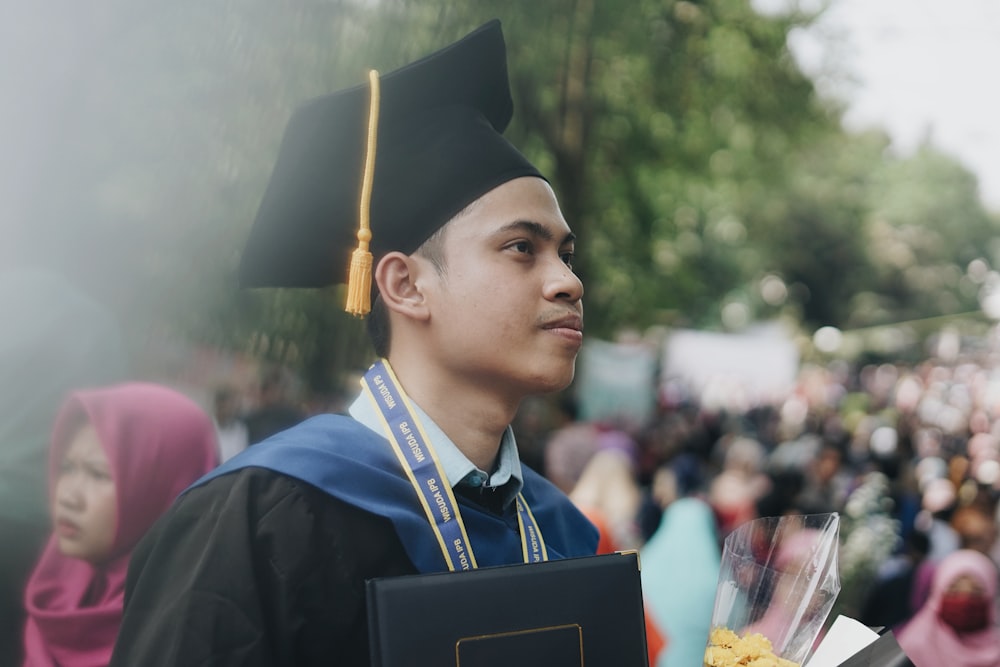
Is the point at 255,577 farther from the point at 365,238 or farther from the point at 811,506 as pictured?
the point at 811,506

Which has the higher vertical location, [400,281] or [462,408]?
[400,281]

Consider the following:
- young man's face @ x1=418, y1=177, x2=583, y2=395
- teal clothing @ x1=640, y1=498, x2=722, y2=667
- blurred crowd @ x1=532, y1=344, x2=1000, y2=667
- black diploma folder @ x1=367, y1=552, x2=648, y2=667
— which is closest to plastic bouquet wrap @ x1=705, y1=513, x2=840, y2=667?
black diploma folder @ x1=367, y1=552, x2=648, y2=667

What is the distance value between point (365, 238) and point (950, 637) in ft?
12.0

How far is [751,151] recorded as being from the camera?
535 inches

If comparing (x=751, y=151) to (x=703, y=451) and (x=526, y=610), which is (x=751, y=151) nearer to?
(x=703, y=451)

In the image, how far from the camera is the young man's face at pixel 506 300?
5.47 ft

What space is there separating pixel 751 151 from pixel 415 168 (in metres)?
12.6

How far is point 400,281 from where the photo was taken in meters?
1.77

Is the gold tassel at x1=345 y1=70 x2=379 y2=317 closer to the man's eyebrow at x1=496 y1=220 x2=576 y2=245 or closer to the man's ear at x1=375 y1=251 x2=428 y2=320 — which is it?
the man's ear at x1=375 y1=251 x2=428 y2=320

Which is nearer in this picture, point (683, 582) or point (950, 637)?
point (950, 637)

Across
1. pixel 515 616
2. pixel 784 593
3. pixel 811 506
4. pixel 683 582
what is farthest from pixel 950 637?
pixel 515 616

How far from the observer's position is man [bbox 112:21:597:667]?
57.2 inches

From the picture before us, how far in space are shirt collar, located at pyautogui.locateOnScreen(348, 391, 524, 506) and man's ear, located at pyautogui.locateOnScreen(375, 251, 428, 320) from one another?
0.59 ft

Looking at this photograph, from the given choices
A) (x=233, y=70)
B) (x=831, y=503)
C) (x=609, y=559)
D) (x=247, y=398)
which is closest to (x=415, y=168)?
(x=609, y=559)
